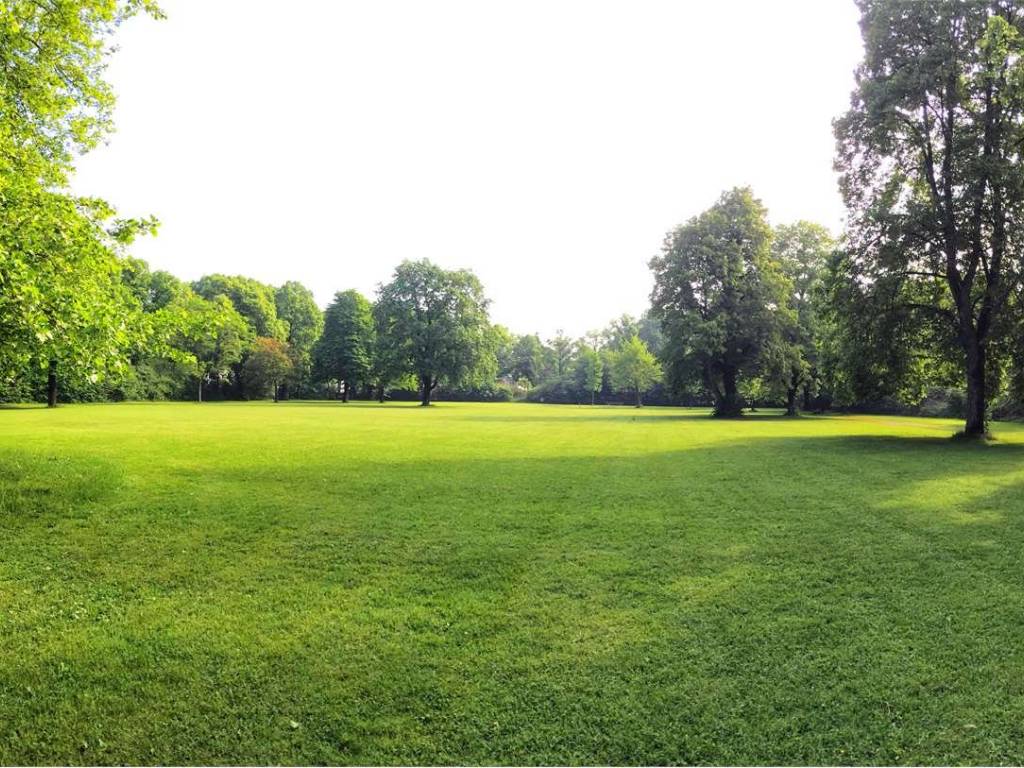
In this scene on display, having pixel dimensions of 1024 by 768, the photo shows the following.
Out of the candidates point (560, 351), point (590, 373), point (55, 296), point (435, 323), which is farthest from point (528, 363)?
point (55, 296)

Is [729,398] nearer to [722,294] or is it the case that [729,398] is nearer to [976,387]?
[722,294]

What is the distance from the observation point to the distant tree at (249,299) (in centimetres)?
8662

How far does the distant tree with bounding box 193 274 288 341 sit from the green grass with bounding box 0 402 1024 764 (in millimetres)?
80905

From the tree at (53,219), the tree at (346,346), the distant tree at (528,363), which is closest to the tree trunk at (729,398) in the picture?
the tree at (53,219)

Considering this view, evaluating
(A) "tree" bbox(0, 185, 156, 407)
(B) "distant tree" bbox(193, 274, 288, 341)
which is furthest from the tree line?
(B) "distant tree" bbox(193, 274, 288, 341)

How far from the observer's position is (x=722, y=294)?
46.8m

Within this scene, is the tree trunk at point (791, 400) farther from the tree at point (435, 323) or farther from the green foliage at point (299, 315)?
the green foliage at point (299, 315)

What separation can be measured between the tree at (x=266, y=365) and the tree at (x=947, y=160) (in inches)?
2696

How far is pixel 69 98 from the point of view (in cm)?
1325

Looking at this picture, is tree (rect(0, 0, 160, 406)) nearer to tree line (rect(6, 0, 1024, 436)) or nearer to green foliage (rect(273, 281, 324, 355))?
tree line (rect(6, 0, 1024, 436))

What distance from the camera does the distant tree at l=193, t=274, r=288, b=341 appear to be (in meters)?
86.6

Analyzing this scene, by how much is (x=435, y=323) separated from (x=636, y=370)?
2662 centimetres

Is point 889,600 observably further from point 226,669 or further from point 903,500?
point 226,669

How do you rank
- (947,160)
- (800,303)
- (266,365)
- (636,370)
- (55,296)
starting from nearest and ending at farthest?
(55,296)
(947,160)
(800,303)
(636,370)
(266,365)
